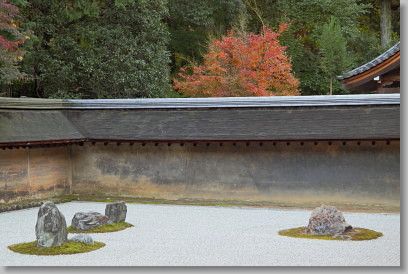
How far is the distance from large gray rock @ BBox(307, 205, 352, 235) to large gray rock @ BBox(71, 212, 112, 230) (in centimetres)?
425

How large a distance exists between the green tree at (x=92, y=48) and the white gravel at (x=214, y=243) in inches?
383

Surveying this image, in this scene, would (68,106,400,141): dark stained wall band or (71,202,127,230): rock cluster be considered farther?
(68,106,400,141): dark stained wall band

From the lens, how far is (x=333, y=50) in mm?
31859

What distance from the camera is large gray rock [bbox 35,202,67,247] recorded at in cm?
1058

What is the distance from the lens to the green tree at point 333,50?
1239 inches

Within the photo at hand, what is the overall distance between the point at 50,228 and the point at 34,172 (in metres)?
6.63

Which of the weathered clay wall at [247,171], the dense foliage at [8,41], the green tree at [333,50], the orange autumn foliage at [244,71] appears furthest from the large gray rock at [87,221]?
the green tree at [333,50]

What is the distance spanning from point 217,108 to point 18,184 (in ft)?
18.8

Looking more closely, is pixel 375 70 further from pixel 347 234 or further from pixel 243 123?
pixel 347 234

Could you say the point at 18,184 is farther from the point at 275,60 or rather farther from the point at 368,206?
the point at 275,60

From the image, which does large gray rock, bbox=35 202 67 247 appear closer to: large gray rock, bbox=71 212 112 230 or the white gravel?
the white gravel

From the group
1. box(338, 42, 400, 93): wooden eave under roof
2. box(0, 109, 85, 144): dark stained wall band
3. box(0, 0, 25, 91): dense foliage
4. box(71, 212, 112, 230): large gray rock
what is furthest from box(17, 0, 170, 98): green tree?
box(71, 212, 112, 230): large gray rock

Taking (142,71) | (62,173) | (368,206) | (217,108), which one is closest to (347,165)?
(368,206)

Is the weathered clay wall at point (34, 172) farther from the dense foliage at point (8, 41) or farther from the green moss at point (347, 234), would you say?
the green moss at point (347, 234)
